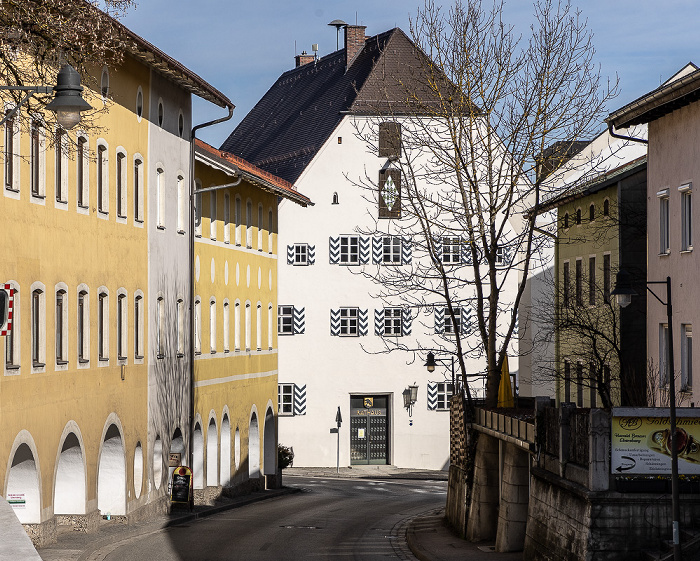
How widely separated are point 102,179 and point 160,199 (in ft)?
16.4

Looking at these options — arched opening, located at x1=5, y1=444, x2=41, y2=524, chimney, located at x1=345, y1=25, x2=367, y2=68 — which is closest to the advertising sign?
arched opening, located at x1=5, y1=444, x2=41, y2=524

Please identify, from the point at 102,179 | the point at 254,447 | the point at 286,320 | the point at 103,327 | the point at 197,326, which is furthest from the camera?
the point at 286,320

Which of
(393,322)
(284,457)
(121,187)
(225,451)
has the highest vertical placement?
(121,187)

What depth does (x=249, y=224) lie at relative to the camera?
43.6m

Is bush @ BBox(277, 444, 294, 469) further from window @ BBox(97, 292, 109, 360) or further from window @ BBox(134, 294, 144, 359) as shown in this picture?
window @ BBox(97, 292, 109, 360)

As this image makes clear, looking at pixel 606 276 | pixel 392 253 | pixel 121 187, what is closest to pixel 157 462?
pixel 121 187

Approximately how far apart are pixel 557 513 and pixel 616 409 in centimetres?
277

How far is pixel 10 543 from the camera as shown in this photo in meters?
7.36

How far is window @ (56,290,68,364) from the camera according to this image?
82.6 ft

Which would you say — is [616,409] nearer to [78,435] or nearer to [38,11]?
[38,11]

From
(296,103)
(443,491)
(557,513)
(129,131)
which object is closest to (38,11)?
(557,513)

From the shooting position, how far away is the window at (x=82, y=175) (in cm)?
2620

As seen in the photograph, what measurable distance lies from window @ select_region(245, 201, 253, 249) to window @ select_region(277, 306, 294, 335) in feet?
46.8

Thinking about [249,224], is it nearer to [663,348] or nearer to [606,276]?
[606,276]
